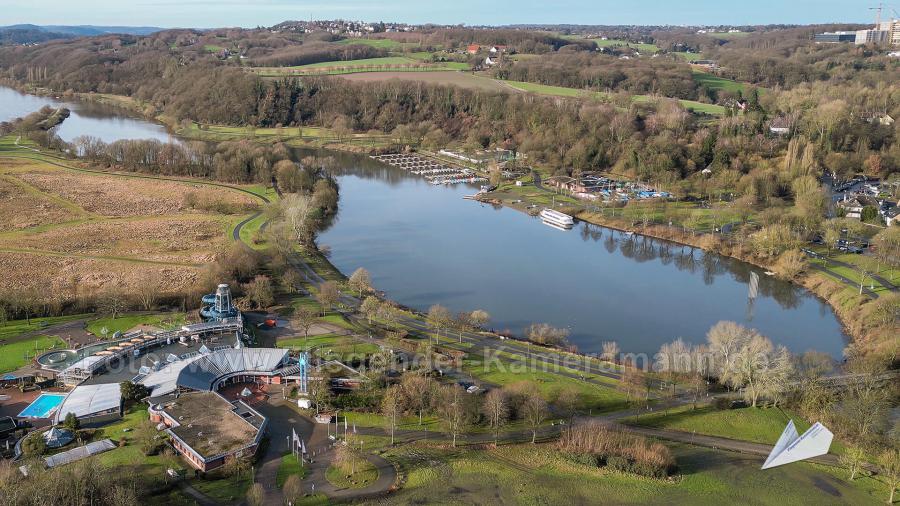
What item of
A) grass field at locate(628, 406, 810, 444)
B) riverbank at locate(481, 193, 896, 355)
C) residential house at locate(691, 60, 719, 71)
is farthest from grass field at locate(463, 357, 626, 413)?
residential house at locate(691, 60, 719, 71)

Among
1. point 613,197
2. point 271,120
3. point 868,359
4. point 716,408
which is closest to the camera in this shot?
point 716,408

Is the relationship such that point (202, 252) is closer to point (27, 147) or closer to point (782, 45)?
point (27, 147)

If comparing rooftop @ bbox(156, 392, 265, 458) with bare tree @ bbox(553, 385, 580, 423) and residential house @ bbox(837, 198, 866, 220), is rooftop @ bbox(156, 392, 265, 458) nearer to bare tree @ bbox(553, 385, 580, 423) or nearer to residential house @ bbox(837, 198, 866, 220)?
bare tree @ bbox(553, 385, 580, 423)

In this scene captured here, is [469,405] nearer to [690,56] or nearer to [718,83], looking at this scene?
[718,83]

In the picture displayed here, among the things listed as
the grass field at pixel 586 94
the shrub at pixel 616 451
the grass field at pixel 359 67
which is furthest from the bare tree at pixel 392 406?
the grass field at pixel 359 67

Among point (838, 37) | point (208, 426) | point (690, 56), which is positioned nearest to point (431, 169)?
point (208, 426)

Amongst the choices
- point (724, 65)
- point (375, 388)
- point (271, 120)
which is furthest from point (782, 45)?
point (375, 388)

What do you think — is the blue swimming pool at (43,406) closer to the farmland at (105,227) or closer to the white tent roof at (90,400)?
the white tent roof at (90,400)
